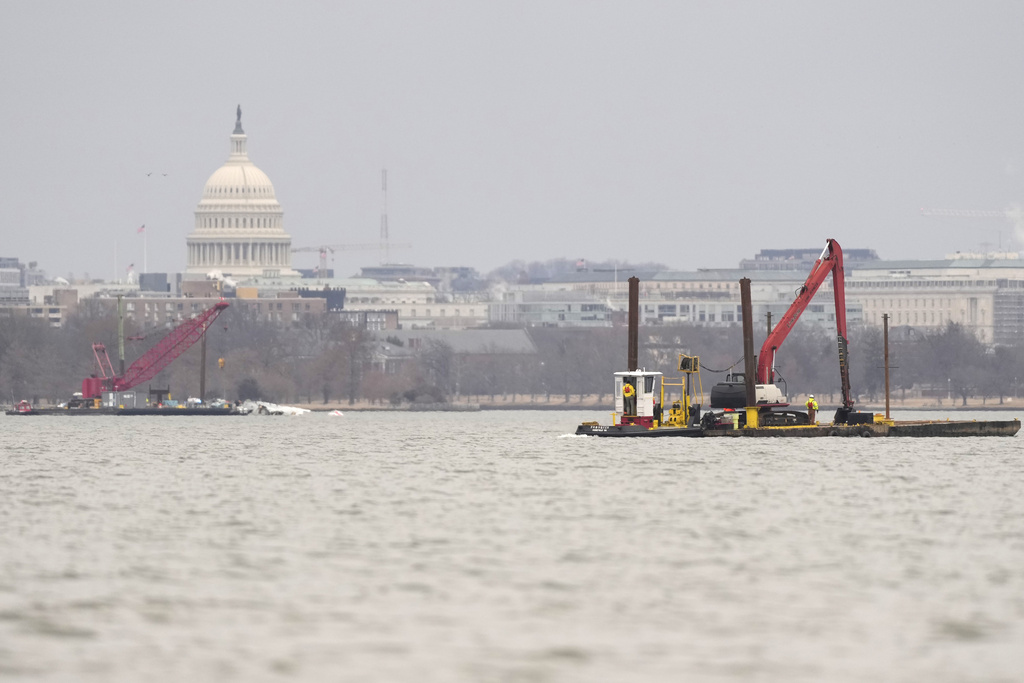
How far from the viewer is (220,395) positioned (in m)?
192

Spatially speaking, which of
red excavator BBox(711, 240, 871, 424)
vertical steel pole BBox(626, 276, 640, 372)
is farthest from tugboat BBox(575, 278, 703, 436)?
vertical steel pole BBox(626, 276, 640, 372)

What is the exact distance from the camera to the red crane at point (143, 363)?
171625 millimetres

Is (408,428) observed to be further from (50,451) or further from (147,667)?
(147,667)

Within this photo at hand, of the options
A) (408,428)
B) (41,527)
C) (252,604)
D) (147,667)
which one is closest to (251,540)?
(41,527)

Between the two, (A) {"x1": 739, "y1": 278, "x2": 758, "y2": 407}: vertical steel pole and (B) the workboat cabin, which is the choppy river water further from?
(B) the workboat cabin

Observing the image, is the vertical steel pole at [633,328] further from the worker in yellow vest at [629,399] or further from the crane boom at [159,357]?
the crane boom at [159,357]

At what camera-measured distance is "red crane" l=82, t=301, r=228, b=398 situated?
6757 inches

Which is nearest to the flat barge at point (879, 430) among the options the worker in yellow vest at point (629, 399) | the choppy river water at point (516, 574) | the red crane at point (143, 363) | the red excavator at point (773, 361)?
the red excavator at point (773, 361)

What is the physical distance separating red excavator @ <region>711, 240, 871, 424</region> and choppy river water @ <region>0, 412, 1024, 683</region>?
21748 mm

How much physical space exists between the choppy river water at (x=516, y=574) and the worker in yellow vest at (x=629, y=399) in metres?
18.9

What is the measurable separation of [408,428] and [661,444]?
39215 millimetres

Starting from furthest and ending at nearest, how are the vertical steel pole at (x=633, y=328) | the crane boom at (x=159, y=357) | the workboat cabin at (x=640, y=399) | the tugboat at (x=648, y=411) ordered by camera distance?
the crane boom at (x=159, y=357), the vertical steel pole at (x=633, y=328), the workboat cabin at (x=640, y=399), the tugboat at (x=648, y=411)

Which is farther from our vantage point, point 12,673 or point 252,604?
point 252,604

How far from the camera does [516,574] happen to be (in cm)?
3831
